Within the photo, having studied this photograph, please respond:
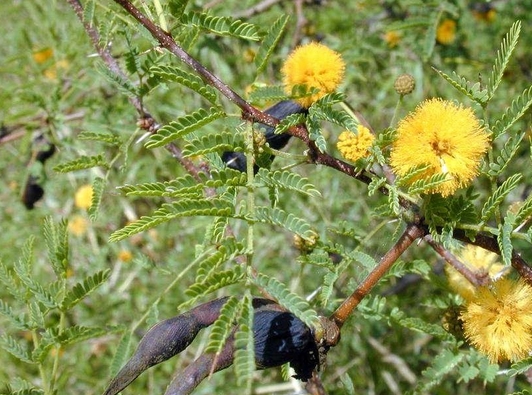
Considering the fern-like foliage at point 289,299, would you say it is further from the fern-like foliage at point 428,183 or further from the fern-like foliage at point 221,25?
the fern-like foliage at point 221,25

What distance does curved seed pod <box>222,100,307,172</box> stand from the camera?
5.85 ft

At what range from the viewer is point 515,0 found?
362 centimetres

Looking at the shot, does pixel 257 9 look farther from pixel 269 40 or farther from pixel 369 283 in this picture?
pixel 369 283

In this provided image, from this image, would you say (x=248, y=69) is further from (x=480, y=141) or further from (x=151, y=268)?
(x=480, y=141)

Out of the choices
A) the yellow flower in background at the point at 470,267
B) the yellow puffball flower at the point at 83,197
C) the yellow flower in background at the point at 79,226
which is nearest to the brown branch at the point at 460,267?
the yellow flower in background at the point at 470,267

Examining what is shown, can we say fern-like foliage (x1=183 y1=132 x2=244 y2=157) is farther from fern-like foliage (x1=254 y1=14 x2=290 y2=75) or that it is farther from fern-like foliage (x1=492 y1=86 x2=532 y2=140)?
fern-like foliage (x1=492 y1=86 x2=532 y2=140)

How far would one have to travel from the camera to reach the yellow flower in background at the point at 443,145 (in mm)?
1484

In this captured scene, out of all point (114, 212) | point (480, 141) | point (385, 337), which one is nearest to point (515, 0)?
point (385, 337)

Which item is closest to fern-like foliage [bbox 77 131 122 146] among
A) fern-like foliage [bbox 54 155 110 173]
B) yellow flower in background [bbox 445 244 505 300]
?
fern-like foliage [bbox 54 155 110 173]

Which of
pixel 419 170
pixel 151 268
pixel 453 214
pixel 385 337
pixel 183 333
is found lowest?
pixel 385 337

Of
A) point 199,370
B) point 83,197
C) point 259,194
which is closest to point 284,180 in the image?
point 199,370

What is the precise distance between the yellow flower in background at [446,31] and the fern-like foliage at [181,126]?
8.28 ft

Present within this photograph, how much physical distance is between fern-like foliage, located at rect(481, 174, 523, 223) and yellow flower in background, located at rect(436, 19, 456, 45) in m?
2.31

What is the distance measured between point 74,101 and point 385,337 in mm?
2185
